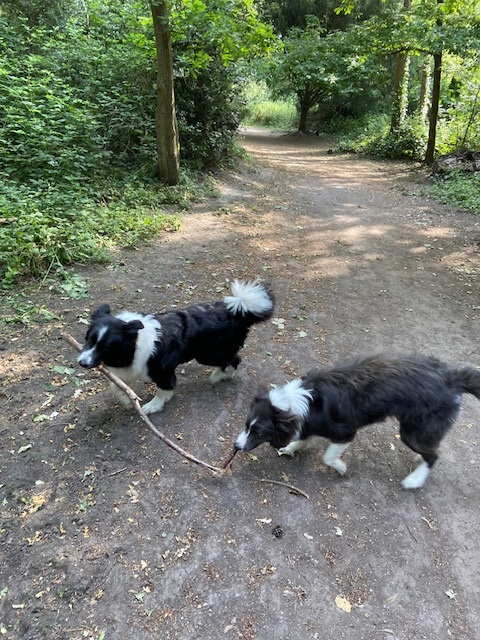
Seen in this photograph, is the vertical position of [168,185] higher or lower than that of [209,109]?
lower

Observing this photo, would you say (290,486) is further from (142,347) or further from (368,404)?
(142,347)

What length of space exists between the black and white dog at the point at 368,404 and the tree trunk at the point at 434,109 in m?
14.7

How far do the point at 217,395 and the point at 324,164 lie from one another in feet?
58.5

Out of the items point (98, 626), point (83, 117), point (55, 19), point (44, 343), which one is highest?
point (55, 19)

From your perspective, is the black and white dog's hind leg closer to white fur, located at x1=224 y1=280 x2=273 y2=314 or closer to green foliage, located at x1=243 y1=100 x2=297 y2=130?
white fur, located at x1=224 y1=280 x2=273 y2=314

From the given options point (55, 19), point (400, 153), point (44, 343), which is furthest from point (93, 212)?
point (400, 153)

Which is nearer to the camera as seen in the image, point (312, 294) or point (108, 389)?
point (108, 389)

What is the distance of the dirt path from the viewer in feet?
9.27

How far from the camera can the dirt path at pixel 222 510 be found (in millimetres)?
2824

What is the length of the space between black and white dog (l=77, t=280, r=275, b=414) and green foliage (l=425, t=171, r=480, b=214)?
939 cm

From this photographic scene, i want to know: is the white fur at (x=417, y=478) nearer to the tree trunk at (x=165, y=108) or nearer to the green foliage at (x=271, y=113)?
the tree trunk at (x=165, y=108)

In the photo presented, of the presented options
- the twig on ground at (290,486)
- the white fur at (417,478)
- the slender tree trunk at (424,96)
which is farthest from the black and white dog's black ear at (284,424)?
the slender tree trunk at (424,96)

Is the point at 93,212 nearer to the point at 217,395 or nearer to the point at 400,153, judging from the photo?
the point at 217,395

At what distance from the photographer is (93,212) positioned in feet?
27.8
